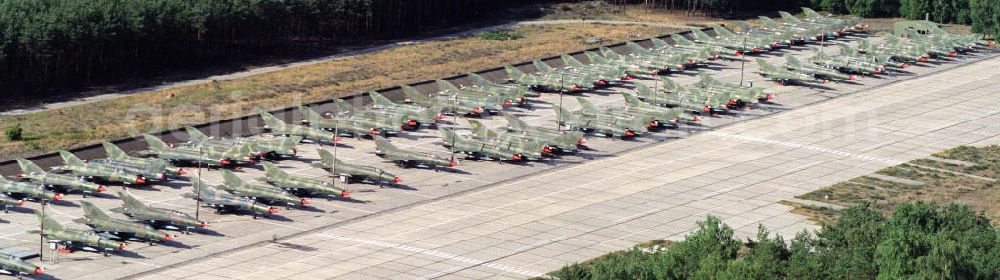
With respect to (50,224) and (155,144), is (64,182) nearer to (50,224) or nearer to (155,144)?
(155,144)

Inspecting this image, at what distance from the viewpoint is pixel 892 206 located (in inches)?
5477

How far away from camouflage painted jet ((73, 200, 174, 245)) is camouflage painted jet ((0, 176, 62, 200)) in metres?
8.66

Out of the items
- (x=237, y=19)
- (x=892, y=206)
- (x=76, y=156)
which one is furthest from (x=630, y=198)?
(x=237, y=19)

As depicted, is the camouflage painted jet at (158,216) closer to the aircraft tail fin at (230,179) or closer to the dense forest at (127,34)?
the aircraft tail fin at (230,179)

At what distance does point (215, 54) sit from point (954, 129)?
78774mm

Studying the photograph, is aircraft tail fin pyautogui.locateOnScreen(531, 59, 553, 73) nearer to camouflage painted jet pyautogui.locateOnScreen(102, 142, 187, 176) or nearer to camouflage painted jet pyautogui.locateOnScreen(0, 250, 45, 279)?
camouflage painted jet pyautogui.locateOnScreen(102, 142, 187, 176)

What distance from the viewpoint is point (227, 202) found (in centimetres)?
12762

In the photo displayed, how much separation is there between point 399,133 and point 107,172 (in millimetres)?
32480

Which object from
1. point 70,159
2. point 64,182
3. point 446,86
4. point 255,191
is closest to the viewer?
point 255,191

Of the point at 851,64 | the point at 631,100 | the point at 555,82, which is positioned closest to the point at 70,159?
the point at 631,100

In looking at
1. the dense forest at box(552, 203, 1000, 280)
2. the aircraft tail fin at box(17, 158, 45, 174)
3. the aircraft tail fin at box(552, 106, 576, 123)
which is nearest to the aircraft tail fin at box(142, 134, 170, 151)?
the aircraft tail fin at box(17, 158, 45, 174)

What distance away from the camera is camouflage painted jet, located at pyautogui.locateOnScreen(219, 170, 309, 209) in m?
130

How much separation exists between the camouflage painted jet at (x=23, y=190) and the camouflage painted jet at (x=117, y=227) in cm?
866

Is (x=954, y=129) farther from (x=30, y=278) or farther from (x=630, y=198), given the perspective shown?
(x=30, y=278)
